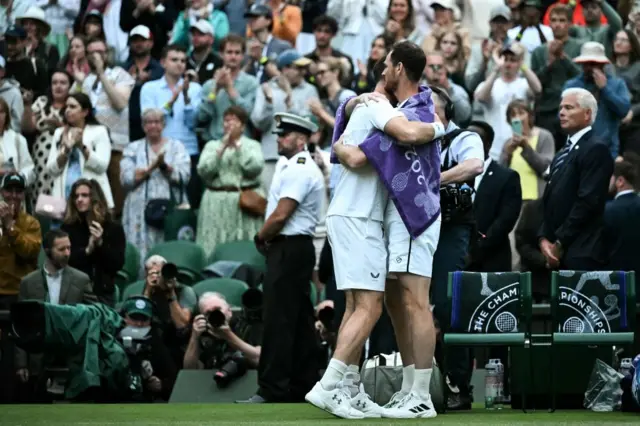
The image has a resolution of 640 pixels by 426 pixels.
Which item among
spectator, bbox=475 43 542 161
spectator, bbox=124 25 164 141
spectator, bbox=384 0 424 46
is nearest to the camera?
spectator, bbox=475 43 542 161

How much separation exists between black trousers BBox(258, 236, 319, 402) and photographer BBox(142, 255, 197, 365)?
5.25 feet

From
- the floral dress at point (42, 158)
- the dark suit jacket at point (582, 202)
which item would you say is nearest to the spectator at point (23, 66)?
the floral dress at point (42, 158)

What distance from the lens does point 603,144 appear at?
12242 mm

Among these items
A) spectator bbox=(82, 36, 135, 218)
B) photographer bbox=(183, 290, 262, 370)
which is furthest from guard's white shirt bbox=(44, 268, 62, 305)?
spectator bbox=(82, 36, 135, 218)

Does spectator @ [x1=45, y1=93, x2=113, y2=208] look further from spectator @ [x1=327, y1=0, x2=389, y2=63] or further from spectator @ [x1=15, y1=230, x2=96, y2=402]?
spectator @ [x1=327, y1=0, x2=389, y2=63]

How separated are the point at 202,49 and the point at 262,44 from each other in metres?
0.74

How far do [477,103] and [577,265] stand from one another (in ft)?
18.1

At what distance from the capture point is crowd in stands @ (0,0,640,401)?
15.1 meters

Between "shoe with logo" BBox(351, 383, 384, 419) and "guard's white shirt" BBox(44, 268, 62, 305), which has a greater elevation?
"guard's white shirt" BBox(44, 268, 62, 305)

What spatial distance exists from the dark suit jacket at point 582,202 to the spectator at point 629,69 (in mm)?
5234

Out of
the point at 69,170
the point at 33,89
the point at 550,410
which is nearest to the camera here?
the point at 550,410

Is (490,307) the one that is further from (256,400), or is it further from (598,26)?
(598,26)

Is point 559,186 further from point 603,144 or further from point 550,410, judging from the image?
point 550,410

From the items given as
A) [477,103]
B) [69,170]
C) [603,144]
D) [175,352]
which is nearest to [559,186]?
[603,144]
